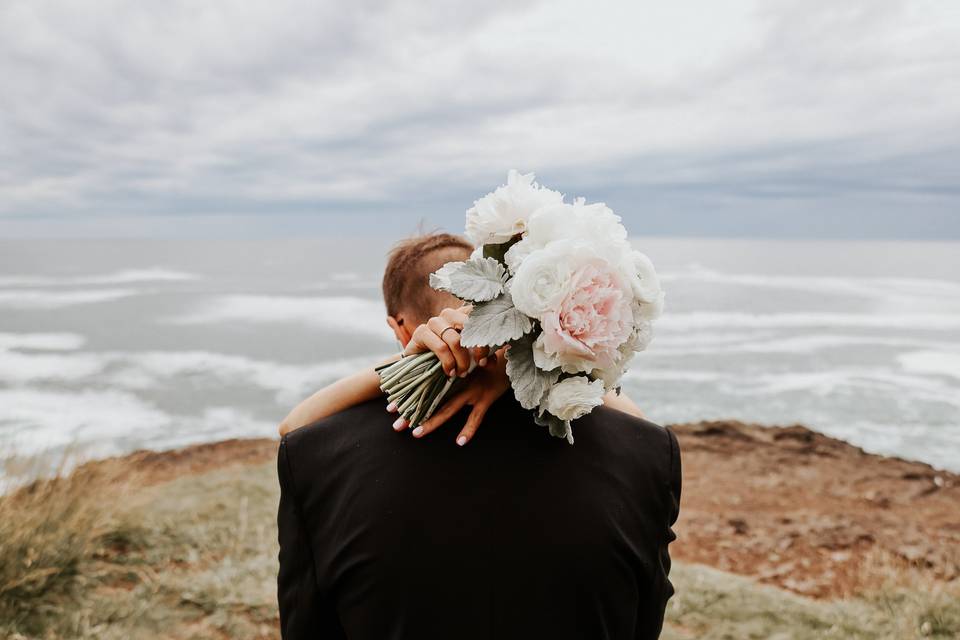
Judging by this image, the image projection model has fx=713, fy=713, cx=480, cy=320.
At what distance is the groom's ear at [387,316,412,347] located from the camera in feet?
8.01

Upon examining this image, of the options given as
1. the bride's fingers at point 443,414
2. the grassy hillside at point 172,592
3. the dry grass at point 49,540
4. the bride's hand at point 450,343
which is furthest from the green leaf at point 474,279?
the dry grass at point 49,540

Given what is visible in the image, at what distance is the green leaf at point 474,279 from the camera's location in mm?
1576

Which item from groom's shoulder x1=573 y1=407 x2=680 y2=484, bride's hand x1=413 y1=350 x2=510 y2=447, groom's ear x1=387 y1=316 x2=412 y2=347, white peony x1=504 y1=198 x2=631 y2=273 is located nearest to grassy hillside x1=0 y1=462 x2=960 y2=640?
groom's ear x1=387 y1=316 x2=412 y2=347

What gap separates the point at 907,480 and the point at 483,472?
8.70 metres

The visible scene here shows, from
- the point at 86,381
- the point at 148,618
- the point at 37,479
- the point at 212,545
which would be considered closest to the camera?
the point at 148,618

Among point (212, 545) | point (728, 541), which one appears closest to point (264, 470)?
point (212, 545)

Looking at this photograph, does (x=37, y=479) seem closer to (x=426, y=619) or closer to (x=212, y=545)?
(x=212, y=545)

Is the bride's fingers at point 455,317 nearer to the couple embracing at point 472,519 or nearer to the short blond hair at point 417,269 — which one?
the couple embracing at point 472,519

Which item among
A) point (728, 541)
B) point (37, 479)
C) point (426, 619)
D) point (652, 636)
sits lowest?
point (728, 541)

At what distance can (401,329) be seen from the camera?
2.47 metres

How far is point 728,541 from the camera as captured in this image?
6758 mm

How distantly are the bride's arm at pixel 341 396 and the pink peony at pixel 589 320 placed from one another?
1.93ft

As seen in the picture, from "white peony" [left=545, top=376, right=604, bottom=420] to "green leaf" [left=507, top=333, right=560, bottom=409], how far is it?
27mm

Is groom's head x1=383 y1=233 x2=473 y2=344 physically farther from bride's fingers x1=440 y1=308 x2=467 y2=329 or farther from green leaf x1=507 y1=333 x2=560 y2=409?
green leaf x1=507 y1=333 x2=560 y2=409
